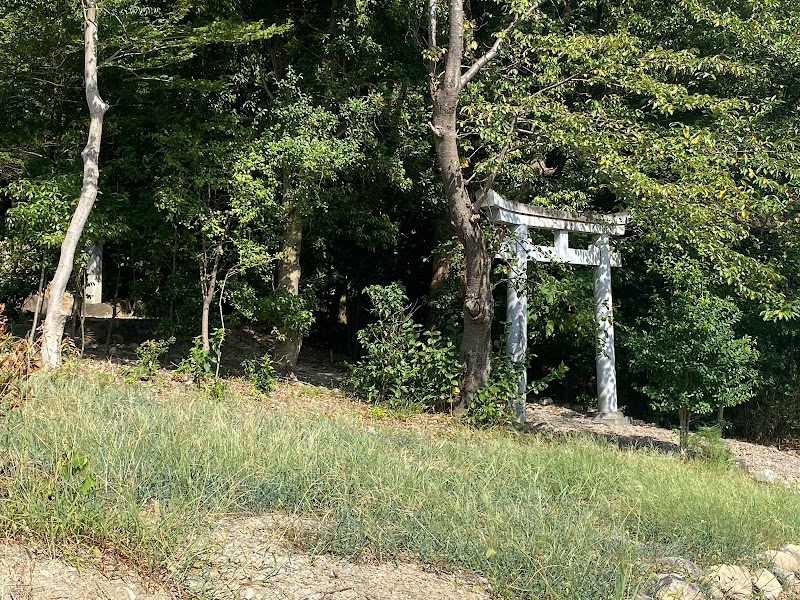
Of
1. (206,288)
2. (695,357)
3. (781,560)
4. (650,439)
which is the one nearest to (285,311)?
(206,288)

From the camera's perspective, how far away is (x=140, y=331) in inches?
616

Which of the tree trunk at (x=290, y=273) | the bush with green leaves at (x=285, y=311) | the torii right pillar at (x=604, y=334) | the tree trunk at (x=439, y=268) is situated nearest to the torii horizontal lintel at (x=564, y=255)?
the torii right pillar at (x=604, y=334)

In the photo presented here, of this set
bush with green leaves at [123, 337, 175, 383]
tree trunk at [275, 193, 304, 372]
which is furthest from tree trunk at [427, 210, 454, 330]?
bush with green leaves at [123, 337, 175, 383]

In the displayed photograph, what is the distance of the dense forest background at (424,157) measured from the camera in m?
9.59

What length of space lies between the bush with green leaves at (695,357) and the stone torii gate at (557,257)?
1751 millimetres

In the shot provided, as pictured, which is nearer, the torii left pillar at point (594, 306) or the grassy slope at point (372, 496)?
the grassy slope at point (372, 496)

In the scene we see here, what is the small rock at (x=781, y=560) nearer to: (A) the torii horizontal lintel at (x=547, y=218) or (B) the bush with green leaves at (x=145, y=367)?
(A) the torii horizontal lintel at (x=547, y=218)

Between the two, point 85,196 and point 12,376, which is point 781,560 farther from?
point 85,196

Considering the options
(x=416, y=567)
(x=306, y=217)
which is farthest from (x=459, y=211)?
(x=416, y=567)

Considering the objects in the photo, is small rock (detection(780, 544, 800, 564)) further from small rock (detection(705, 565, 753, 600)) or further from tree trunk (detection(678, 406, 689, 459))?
tree trunk (detection(678, 406, 689, 459))

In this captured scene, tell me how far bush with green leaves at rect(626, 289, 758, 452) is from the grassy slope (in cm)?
234

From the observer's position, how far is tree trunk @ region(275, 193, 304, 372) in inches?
520

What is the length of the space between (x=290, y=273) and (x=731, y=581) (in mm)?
10012

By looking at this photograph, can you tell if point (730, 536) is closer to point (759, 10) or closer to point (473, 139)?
point (473, 139)
